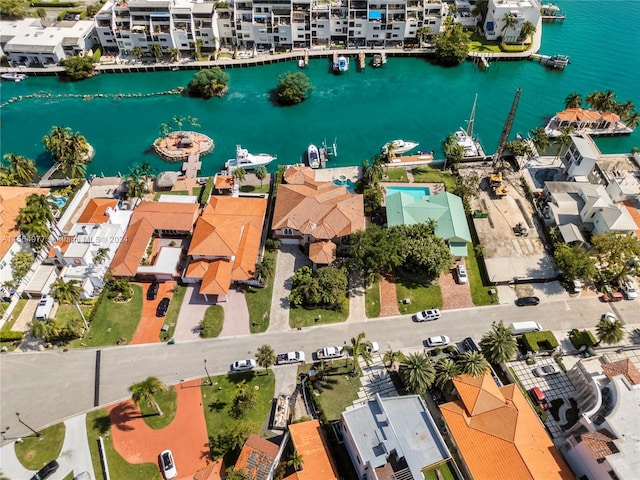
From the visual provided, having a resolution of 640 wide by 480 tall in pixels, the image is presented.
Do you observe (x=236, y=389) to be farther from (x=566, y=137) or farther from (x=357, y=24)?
(x=357, y=24)

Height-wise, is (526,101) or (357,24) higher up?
(357,24)

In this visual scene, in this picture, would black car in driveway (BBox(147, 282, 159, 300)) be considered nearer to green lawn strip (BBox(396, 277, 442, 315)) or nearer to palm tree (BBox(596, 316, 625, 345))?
green lawn strip (BBox(396, 277, 442, 315))

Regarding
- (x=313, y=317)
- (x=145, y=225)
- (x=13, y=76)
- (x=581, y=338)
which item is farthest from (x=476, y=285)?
(x=13, y=76)

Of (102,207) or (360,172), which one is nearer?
(102,207)

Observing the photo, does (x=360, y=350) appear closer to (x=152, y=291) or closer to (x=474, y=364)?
(x=474, y=364)

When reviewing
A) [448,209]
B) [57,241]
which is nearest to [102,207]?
[57,241]
